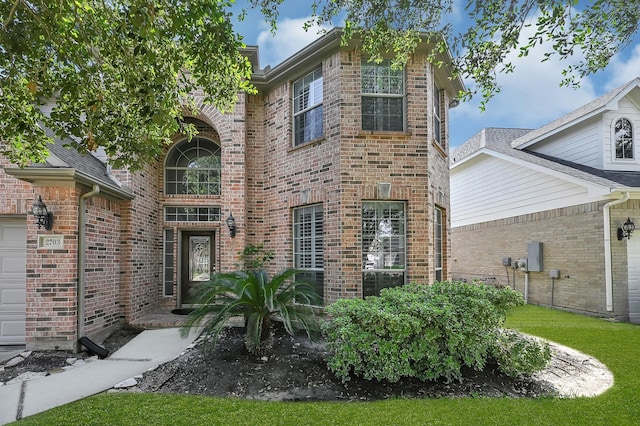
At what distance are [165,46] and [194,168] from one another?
481cm

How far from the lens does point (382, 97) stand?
6.88 metres

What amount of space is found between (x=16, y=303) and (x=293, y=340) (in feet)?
16.7

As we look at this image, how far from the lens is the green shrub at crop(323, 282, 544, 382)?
4160 millimetres

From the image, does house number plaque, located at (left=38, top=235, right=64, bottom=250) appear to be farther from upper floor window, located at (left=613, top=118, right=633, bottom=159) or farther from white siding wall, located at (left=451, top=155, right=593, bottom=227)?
upper floor window, located at (left=613, top=118, right=633, bottom=159)

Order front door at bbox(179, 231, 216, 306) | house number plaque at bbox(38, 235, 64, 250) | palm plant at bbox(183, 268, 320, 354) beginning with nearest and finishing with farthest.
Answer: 1. palm plant at bbox(183, 268, 320, 354)
2. house number plaque at bbox(38, 235, 64, 250)
3. front door at bbox(179, 231, 216, 306)

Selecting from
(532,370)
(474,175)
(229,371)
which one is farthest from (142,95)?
→ (474,175)

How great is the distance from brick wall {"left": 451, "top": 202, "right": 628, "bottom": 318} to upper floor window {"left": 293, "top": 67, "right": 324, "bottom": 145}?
727cm

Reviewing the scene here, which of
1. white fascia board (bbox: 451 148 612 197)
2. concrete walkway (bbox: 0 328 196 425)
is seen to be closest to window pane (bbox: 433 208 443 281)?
white fascia board (bbox: 451 148 612 197)

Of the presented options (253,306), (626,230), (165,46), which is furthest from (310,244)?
(626,230)

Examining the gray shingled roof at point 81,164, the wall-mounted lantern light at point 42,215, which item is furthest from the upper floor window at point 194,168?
the wall-mounted lantern light at point 42,215

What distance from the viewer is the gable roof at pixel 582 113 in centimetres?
965

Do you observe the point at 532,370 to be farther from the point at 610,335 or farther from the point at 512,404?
the point at 610,335

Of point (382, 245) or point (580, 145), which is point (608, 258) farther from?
point (382, 245)

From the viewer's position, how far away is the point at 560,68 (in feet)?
15.0
